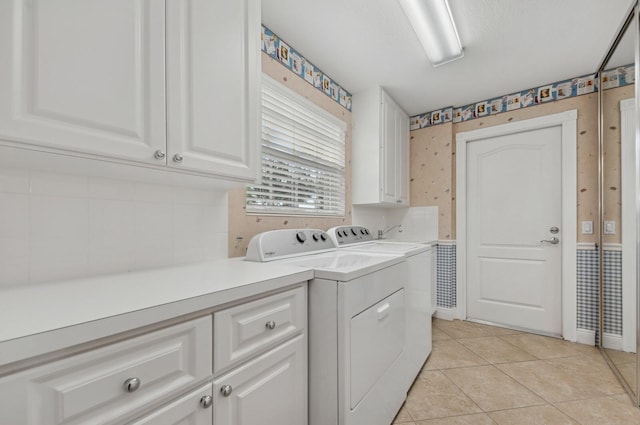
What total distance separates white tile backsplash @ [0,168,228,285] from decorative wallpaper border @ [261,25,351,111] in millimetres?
1130

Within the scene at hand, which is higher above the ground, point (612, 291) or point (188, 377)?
point (188, 377)

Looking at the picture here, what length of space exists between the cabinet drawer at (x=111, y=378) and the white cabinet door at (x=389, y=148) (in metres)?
2.18

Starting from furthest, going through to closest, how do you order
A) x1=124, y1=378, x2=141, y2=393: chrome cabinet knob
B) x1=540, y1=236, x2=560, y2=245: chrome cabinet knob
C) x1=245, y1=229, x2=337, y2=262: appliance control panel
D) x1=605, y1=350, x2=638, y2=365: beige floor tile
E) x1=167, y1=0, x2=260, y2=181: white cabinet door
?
x1=540, y1=236, x2=560, y2=245: chrome cabinet knob < x1=605, y1=350, x2=638, y2=365: beige floor tile < x1=245, y1=229, x2=337, y2=262: appliance control panel < x1=167, y1=0, x2=260, y2=181: white cabinet door < x1=124, y1=378, x2=141, y2=393: chrome cabinet knob

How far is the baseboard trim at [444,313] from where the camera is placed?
318 cm

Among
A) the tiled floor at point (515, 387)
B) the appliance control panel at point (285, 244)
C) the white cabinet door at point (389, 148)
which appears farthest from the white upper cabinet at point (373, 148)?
the tiled floor at point (515, 387)

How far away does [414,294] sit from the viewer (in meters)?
1.92

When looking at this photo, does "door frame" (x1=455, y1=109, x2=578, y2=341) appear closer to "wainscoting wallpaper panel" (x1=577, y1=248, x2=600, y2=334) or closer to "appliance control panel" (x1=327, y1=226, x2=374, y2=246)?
"wainscoting wallpaper panel" (x1=577, y1=248, x2=600, y2=334)

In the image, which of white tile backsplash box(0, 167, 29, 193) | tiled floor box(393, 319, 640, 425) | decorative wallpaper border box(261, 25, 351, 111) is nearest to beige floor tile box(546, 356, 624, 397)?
tiled floor box(393, 319, 640, 425)

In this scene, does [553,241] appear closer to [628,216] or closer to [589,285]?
[589,285]

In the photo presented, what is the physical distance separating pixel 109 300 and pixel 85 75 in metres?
0.64

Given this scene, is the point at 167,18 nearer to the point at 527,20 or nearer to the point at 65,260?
the point at 65,260

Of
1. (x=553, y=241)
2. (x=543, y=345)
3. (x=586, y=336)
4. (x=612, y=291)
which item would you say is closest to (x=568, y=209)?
(x=553, y=241)

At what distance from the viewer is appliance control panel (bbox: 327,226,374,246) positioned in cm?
213

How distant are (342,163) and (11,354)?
2.41m
